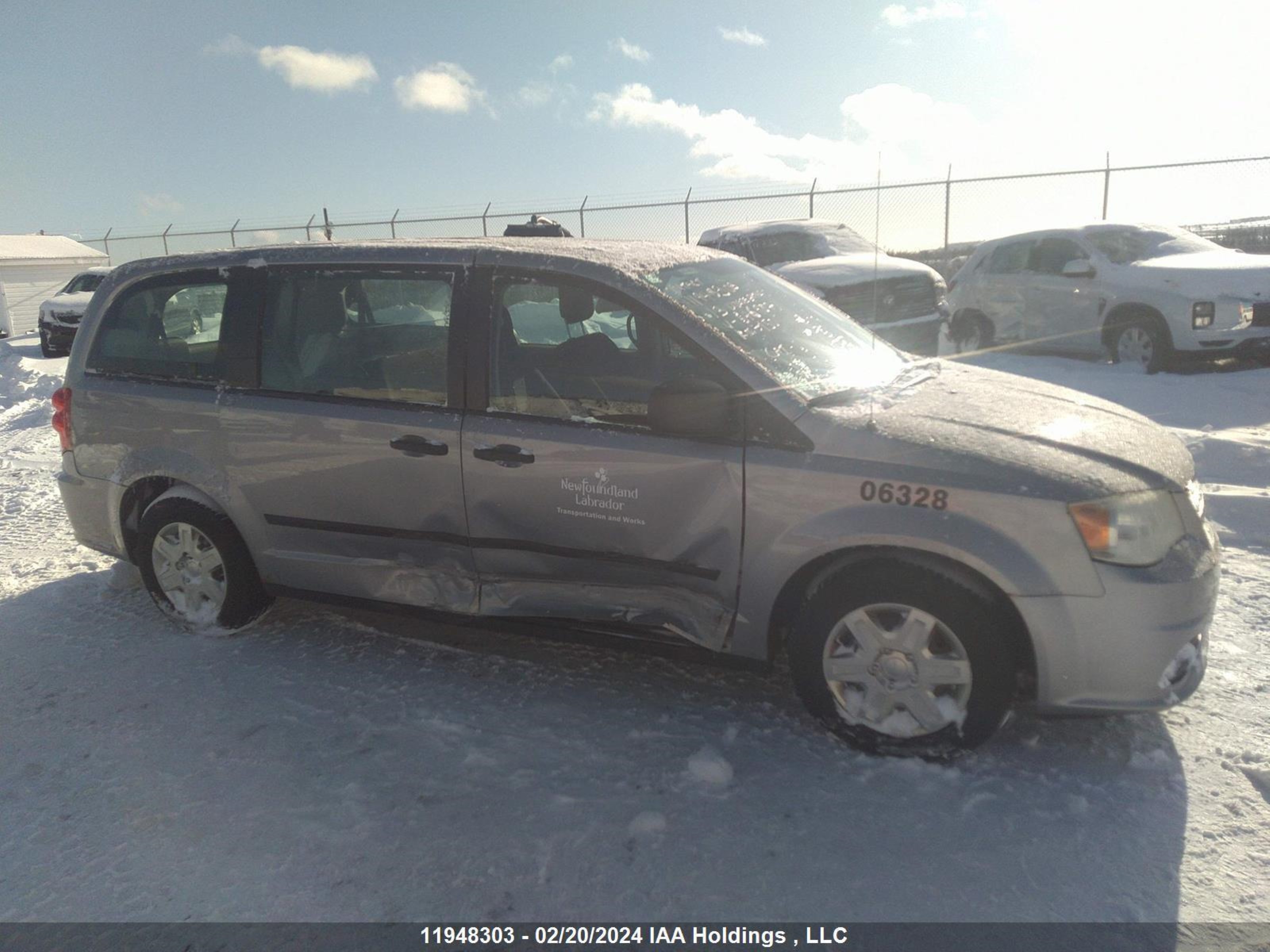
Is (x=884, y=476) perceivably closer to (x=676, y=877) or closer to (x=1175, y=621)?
(x=1175, y=621)

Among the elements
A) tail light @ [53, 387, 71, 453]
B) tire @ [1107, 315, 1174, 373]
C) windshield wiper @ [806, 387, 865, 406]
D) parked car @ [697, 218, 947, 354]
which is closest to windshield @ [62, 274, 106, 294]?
parked car @ [697, 218, 947, 354]

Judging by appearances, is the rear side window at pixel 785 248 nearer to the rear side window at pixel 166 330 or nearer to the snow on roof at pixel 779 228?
the snow on roof at pixel 779 228

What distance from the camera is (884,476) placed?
2.90m

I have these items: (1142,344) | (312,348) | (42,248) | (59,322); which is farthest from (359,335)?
(42,248)

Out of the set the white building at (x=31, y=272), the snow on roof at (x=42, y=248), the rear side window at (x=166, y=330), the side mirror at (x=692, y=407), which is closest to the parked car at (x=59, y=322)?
the white building at (x=31, y=272)

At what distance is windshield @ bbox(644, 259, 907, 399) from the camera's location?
3.34 metres

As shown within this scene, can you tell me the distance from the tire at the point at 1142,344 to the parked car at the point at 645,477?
6555 mm

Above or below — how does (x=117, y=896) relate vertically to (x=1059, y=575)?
below

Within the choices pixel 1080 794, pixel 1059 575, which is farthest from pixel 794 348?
pixel 1080 794

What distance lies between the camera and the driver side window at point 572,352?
10.9ft

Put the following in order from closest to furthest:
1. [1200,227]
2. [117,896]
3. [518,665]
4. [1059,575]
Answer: [117,896], [1059,575], [518,665], [1200,227]

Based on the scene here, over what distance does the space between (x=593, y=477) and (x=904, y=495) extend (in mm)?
1092

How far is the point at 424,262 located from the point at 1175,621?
2.99m

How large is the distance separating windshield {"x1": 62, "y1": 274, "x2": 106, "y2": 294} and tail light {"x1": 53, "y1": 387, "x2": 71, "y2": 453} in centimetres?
1666
